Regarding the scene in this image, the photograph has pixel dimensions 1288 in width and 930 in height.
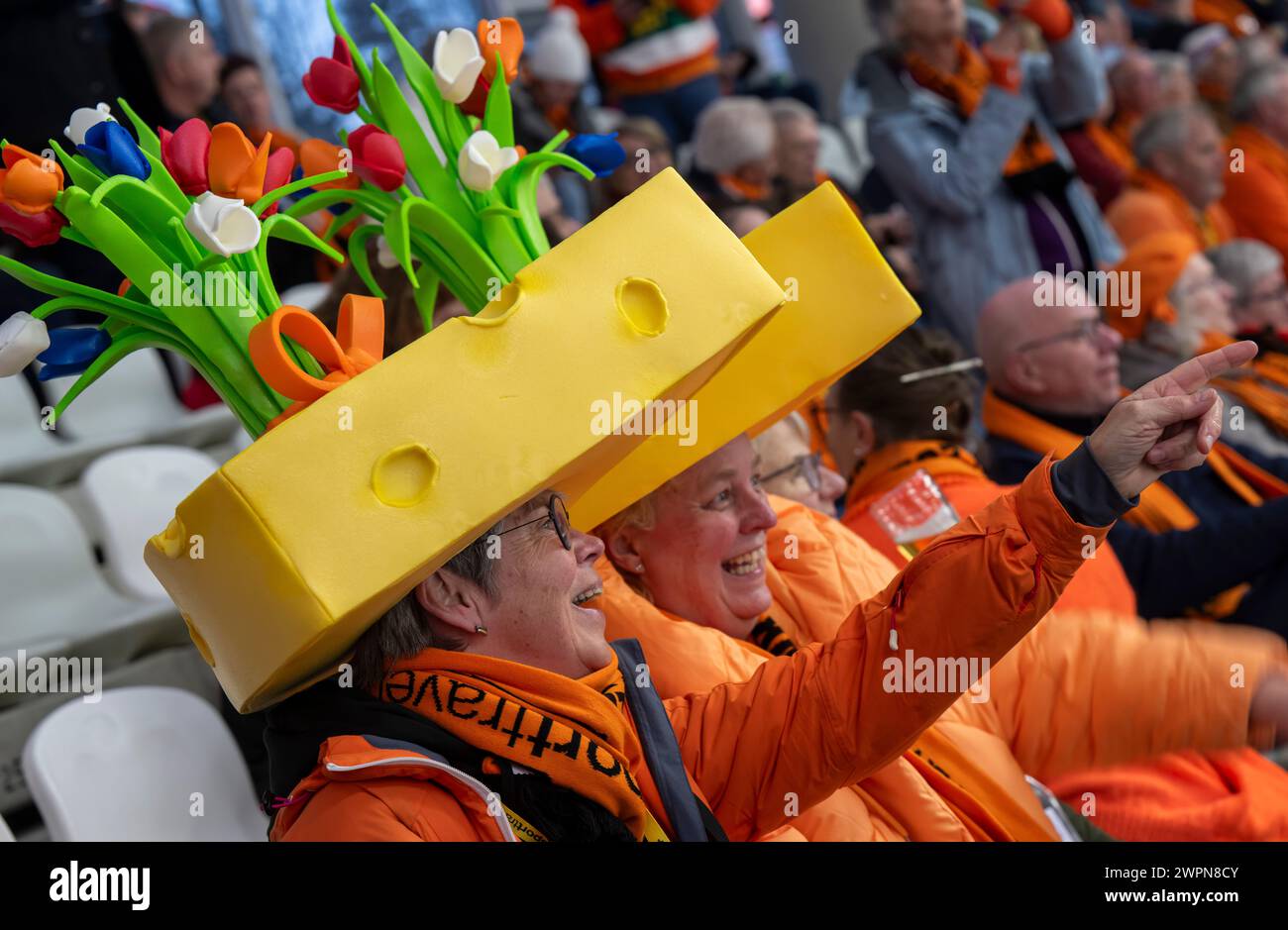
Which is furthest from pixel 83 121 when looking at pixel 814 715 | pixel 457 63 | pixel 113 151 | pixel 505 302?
pixel 814 715

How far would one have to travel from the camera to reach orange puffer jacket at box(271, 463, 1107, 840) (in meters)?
1.56

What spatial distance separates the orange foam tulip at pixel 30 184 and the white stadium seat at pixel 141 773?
1195 millimetres

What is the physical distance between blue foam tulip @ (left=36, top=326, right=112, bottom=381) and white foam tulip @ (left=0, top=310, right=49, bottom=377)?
4cm

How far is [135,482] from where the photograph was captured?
11.7 feet

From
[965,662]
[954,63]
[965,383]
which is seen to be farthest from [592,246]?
[954,63]

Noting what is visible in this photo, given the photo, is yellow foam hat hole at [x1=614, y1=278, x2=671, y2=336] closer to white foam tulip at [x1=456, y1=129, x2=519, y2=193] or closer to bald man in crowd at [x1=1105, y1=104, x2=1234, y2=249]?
white foam tulip at [x1=456, y1=129, x2=519, y2=193]

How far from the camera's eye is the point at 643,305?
5.26 ft

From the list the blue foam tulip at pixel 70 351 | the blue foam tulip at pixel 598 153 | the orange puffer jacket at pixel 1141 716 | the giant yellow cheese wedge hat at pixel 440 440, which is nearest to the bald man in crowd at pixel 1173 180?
the orange puffer jacket at pixel 1141 716

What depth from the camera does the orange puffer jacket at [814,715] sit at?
1.56 metres

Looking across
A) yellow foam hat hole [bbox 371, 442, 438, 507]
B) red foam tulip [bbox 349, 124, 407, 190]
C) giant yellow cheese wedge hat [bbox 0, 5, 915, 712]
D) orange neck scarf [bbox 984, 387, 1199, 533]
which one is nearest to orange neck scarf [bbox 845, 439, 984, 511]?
orange neck scarf [bbox 984, 387, 1199, 533]

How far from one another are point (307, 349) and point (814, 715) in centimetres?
77
